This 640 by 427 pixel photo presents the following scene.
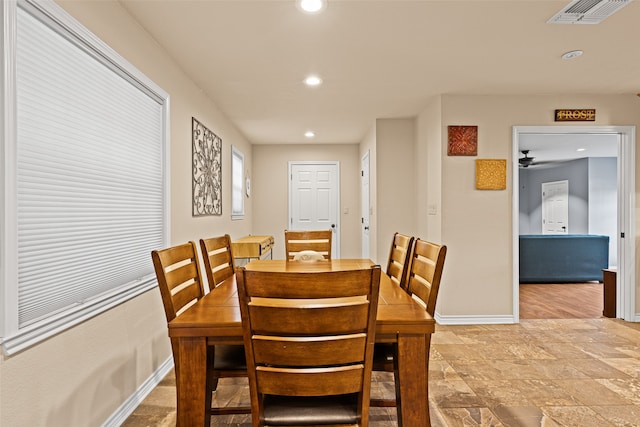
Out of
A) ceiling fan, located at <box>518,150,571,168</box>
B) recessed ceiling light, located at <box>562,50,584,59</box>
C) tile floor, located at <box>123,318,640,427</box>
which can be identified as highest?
recessed ceiling light, located at <box>562,50,584,59</box>

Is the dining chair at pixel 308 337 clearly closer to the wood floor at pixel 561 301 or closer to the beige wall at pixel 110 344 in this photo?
the beige wall at pixel 110 344

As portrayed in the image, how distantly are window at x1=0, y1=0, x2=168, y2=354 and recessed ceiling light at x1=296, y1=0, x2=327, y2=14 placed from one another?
3.49 feet

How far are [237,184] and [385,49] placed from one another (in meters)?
3.07

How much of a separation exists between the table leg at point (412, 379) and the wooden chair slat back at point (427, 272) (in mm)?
274

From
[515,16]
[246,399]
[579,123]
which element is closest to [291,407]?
[246,399]

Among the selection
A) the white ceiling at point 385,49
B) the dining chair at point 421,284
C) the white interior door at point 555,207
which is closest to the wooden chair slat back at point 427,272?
the dining chair at point 421,284

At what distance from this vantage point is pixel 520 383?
95.0 inches

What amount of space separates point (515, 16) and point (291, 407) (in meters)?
2.48

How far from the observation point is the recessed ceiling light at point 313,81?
3.23 meters

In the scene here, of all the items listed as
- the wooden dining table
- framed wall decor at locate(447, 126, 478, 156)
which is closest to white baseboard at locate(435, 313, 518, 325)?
framed wall decor at locate(447, 126, 478, 156)

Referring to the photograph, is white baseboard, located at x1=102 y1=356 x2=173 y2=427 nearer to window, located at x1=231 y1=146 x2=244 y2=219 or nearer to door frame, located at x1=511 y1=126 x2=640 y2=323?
window, located at x1=231 y1=146 x2=244 y2=219

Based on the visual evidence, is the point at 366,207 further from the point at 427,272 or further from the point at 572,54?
the point at 427,272

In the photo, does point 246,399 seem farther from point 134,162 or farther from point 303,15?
point 303,15

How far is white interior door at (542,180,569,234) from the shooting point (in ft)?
27.8
